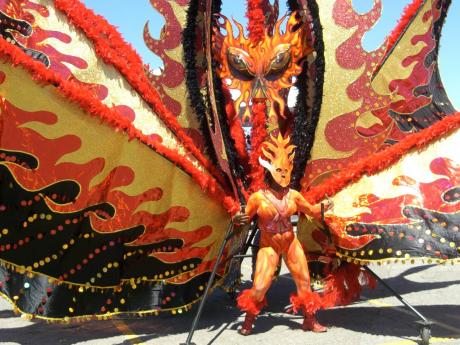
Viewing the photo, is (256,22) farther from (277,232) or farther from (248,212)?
(277,232)

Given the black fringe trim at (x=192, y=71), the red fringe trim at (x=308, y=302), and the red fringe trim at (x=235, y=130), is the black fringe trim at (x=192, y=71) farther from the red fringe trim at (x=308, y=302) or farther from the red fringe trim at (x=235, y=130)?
the red fringe trim at (x=308, y=302)

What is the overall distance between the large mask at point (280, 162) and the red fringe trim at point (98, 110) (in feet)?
1.45

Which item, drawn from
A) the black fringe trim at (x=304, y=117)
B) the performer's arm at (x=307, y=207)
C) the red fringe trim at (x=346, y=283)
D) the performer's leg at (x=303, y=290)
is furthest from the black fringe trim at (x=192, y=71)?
the red fringe trim at (x=346, y=283)

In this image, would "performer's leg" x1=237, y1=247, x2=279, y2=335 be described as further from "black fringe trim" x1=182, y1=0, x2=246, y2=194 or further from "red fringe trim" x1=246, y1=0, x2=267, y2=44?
"red fringe trim" x1=246, y1=0, x2=267, y2=44

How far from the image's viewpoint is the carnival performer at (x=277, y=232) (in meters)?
3.76

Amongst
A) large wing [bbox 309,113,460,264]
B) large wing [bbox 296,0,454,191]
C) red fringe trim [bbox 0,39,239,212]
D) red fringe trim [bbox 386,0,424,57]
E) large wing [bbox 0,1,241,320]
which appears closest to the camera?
red fringe trim [bbox 0,39,239,212]

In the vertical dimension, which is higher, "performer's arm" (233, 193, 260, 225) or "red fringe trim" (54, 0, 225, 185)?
"red fringe trim" (54, 0, 225, 185)

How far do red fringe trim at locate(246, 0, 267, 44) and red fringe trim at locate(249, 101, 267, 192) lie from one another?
21.4 inches

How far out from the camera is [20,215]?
134 inches

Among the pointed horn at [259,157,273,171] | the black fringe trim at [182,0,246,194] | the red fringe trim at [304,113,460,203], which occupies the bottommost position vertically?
the pointed horn at [259,157,273,171]

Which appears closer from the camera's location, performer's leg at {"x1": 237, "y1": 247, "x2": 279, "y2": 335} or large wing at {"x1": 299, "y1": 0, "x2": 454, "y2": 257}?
performer's leg at {"x1": 237, "y1": 247, "x2": 279, "y2": 335}

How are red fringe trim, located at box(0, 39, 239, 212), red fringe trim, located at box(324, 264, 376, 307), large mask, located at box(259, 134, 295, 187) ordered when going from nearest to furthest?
red fringe trim, located at box(0, 39, 239, 212) < large mask, located at box(259, 134, 295, 187) < red fringe trim, located at box(324, 264, 376, 307)

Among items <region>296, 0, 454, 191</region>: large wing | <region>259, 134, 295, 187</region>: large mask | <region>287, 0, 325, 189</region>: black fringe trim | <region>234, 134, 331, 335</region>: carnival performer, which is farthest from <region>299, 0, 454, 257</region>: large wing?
<region>259, 134, 295, 187</region>: large mask

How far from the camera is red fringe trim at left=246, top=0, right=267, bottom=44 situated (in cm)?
402
